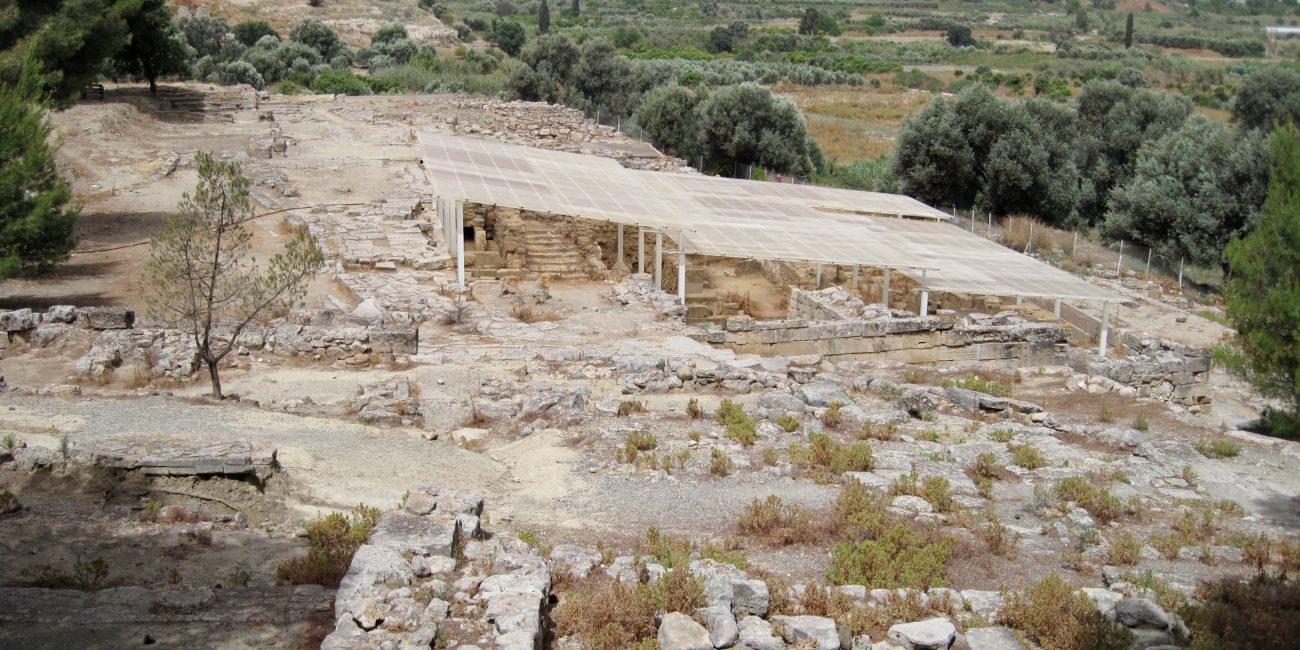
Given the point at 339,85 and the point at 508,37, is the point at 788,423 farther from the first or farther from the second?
the point at 508,37

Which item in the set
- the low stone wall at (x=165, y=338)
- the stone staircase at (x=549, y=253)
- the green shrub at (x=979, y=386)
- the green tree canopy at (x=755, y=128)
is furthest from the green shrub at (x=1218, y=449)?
the green tree canopy at (x=755, y=128)

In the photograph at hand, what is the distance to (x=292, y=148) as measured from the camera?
3228 cm

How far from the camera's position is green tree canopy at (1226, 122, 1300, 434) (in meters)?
12.4

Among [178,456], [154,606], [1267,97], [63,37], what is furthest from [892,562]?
[1267,97]

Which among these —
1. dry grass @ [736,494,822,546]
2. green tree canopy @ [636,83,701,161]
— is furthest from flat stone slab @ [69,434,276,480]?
green tree canopy @ [636,83,701,161]

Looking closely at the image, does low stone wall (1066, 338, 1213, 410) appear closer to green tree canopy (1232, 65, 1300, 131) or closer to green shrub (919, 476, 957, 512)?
green shrub (919, 476, 957, 512)

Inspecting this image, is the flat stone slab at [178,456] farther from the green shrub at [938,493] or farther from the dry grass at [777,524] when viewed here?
the green shrub at [938,493]

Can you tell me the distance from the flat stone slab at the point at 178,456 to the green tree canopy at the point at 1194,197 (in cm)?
2476

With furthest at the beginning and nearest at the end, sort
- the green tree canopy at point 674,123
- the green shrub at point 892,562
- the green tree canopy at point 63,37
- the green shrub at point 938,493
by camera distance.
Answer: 1. the green tree canopy at point 674,123
2. the green tree canopy at point 63,37
3. the green shrub at point 938,493
4. the green shrub at point 892,562

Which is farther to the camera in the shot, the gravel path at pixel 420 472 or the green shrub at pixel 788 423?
the green shrub at pixel 788 423

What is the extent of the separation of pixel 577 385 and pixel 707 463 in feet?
10.5

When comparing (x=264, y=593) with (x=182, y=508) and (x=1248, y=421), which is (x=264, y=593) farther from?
(x=1248, y=421)

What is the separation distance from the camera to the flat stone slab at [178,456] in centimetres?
962

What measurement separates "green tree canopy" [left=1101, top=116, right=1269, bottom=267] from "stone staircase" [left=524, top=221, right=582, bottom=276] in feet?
51.6
